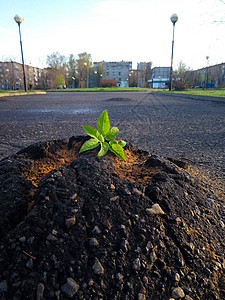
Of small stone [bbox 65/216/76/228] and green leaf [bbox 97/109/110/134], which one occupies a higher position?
green leaf [bbox 97/109/110/134]

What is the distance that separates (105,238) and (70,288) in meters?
0.20

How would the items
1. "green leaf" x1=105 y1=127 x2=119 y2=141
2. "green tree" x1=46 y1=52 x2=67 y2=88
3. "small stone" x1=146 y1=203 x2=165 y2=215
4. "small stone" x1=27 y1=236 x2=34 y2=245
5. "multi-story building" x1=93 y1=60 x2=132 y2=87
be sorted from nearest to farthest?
"small stone" x1=27 y1=236 x2=34 y2=245 → "small stone" x1=146 y1=203 x2=165 y2=215 → "green leaf" x1=105 y1=127 x2=119 y2=141 → "green tree" x1=46 y1=52 x2=67 y2=88 → "multi-story building" x1=93 y1=60 x2=132 y2=87

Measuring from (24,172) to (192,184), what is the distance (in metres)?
1.01

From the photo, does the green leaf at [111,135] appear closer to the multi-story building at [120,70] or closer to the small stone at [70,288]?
the small stone at [70,288]

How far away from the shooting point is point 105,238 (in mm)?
812

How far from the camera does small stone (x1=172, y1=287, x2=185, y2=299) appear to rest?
2.36 feet

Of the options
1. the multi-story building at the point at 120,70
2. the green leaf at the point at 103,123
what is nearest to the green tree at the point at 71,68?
the multi-story building at the point at 120,70

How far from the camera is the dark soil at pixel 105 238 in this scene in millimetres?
706

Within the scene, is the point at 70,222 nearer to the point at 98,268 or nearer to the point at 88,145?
the point at 98,268

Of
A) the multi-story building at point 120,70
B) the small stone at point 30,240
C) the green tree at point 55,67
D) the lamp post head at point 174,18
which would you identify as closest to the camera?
the small stone at point 30,240

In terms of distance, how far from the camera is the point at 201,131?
401cm

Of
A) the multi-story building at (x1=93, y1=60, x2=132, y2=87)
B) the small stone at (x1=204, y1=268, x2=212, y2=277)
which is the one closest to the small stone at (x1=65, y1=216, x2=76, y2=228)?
the small stone at (x1=204, y1=268, x2=212, y2=277)

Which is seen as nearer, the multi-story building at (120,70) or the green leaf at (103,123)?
the green leaf at (103,123)

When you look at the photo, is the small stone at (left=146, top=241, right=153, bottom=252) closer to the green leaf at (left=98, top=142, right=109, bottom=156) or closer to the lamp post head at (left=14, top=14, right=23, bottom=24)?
the green leaf at (left=98, top=142, right=109, bottom=156)
